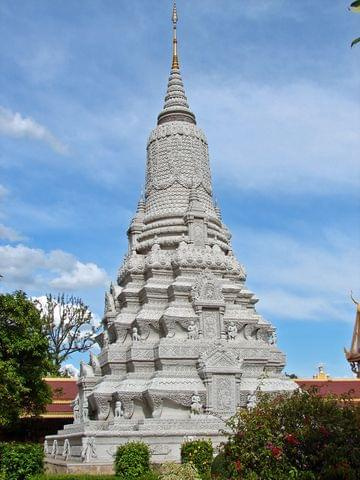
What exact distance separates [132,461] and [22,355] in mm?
10680

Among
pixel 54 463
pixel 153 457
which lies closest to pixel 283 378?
pixel 153 457

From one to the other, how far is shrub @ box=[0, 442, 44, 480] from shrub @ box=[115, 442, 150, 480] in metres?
2.89

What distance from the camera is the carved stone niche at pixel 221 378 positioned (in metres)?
20.9

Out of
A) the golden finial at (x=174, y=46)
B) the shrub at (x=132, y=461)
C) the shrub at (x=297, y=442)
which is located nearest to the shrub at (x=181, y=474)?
the shrub at (x=297, y=442)

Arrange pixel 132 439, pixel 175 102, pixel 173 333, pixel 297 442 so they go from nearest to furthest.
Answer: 1. pixel 297 442
2. pixel 132 439
3. pixel 173 333
4. pixel 175 102

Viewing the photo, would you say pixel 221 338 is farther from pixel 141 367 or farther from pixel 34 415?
pixel 34 415

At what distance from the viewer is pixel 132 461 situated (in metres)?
15.7

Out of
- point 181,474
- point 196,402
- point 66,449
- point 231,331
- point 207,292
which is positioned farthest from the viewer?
point 231,331

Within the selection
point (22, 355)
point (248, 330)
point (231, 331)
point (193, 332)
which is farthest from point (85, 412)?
point (248, 330)

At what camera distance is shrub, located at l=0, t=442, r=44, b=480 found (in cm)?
1700

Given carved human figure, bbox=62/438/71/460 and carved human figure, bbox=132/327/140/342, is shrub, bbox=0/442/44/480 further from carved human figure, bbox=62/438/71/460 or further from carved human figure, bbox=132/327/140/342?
carved human figure, bbox=132/327/140/342

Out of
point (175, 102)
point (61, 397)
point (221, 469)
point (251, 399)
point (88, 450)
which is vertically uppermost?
point (175, 102)

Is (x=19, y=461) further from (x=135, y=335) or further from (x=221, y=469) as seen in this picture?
(x=221, y=469)

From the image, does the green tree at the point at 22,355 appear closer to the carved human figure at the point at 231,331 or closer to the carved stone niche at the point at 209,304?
the carved stone niche at the point at 209,304
